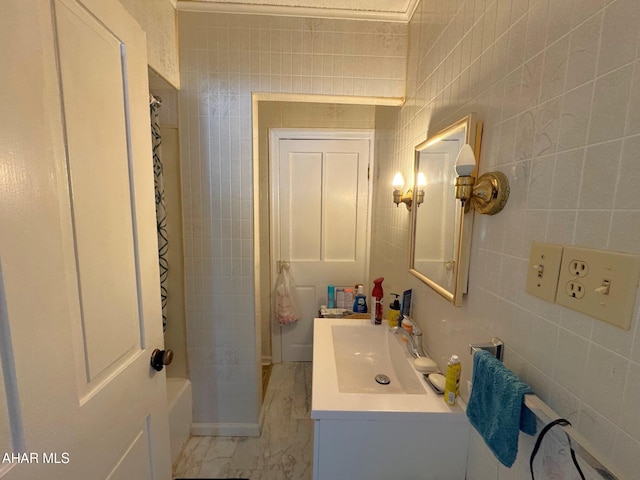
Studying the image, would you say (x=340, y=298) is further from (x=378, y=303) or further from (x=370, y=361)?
(x=370, y=361)

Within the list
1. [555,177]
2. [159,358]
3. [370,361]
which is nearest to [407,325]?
[370,361]

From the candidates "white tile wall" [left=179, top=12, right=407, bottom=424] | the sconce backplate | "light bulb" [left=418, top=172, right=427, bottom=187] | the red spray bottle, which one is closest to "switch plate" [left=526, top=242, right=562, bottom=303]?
the sconce backplate

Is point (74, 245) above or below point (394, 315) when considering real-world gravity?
above

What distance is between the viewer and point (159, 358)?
894mm

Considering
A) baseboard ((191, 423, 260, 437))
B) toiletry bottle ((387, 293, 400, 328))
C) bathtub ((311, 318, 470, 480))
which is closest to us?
bathtub ((311, 318, 470, 480))

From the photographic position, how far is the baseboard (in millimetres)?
1693

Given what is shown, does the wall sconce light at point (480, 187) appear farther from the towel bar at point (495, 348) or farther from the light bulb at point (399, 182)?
the light bulb at point (399, 182)

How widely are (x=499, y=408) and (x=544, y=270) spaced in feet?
1.00

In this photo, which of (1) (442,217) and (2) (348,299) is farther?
(2) (348,299)

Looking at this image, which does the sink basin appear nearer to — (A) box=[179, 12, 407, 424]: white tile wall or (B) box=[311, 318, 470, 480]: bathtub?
(B) box=[311, 318, 470, 480]: bathtub

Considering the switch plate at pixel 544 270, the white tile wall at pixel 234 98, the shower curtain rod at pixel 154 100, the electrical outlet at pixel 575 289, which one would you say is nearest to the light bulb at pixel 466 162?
the switch plate at pixel 544 270

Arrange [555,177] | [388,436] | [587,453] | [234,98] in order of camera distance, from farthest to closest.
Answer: [234,98], [388,436], [555,177], [587,453]

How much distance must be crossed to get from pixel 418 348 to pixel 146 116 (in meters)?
1.29

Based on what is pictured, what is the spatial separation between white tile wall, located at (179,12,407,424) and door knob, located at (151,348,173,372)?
2.21ft
